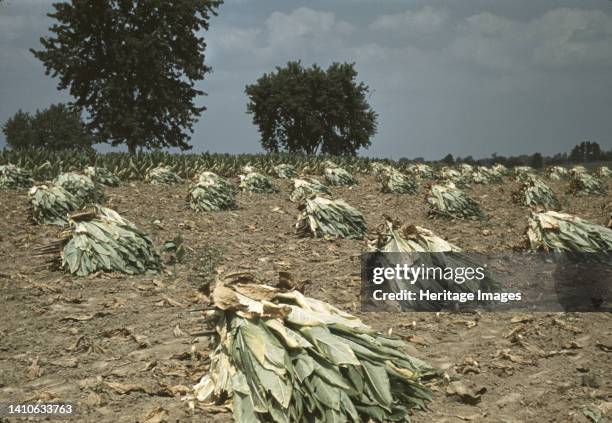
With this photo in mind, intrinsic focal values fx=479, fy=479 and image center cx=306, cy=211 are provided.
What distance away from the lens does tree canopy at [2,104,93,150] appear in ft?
225

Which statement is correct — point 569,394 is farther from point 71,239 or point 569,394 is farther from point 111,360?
point 71,239

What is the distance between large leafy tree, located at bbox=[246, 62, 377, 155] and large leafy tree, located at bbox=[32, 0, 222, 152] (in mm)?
18398

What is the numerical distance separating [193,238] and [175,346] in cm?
461

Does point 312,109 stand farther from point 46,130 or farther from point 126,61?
point 46,130

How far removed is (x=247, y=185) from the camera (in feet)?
47.8

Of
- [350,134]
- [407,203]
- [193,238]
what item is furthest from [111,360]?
[350,134]

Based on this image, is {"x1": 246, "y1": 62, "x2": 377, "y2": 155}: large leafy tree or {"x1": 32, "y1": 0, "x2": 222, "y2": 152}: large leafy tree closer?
{"x1": 32, "y1": 0, "x2": 222, "y2": 152}: large leafy tree

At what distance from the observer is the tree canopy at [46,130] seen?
68.6 metres

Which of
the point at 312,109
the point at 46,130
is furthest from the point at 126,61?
the point at 46,130
